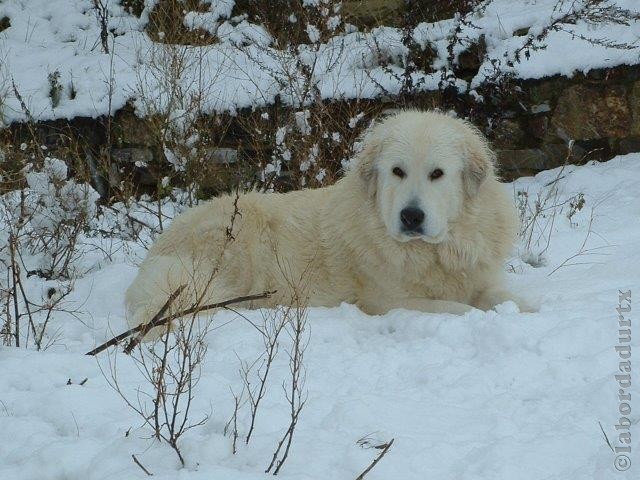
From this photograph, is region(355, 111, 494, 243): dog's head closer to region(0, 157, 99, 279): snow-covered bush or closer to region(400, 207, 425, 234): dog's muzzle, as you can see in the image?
region(400, 207, 425, 234): dog's muzzle

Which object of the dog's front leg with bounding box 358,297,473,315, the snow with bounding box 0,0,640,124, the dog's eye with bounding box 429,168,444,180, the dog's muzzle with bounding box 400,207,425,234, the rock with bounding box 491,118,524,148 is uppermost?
the snow with bounding box 0,0,640,124

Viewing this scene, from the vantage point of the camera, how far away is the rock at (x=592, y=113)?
8086 mm

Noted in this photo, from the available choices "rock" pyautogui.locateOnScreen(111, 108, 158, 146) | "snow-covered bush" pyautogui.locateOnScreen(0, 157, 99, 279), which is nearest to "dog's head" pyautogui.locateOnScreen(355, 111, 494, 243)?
"snow-covered bush" pyautogui.locateOnScreen(0, 157, 99, 279)

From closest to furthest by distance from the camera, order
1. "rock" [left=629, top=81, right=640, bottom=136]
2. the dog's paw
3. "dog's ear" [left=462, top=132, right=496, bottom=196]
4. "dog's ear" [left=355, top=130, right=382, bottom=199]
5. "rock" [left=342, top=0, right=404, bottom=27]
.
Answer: the dog's paw < "dog's ear" [left=462, top=132, right=496, bottom=196] < "dog's ear" [left=355, top=130, right=382, bottom=199] < "rock" [left=629, top=81, right=640, bottom=136] < "rock" [left=342, top=0, right=404, bottom=27]

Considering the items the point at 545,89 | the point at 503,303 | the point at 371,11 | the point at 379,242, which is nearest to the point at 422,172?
the point at 379,242

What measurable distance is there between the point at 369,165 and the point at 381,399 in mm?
2088

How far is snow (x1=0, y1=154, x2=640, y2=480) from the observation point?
2625 mm

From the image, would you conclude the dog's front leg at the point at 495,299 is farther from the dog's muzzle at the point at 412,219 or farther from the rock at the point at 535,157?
the rock at the point at 535,157

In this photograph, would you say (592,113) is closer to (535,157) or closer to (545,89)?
(545,89)

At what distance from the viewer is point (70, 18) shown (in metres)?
10.2

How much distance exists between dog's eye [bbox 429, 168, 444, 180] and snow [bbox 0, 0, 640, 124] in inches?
131

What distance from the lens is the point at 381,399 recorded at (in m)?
3.25

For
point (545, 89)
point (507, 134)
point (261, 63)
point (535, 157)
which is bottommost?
point (535, 157)

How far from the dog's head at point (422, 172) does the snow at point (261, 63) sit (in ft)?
9.89
